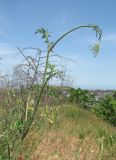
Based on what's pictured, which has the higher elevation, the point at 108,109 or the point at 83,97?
the point at 83,97

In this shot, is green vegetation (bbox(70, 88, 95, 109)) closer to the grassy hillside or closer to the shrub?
the shrub

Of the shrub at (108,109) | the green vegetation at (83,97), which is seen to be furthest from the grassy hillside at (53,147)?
the shrub at (108,109)

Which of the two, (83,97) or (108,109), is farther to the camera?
(83,97)

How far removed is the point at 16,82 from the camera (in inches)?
192

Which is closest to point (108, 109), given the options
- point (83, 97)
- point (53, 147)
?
point (83, 97)

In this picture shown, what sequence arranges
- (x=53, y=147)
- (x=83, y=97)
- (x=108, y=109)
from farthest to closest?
(x=83, y=97) < (x=108, y=109) < (x=53, y=147)

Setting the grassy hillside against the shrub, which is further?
the shrub

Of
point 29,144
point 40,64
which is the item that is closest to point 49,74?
point 40,64

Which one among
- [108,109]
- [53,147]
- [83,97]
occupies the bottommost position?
[53,147]

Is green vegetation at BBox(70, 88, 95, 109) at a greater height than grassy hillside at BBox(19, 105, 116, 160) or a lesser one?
greater

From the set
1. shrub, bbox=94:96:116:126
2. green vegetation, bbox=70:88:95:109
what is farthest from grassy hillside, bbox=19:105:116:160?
shrub, bbox=94:96:116:126

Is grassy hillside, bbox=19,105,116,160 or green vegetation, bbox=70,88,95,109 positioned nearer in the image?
grassy hillside, bbox=19,105,116,160

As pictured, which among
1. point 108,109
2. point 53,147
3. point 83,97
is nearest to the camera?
point 53,147

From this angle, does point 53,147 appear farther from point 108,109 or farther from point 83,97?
point 83,97
